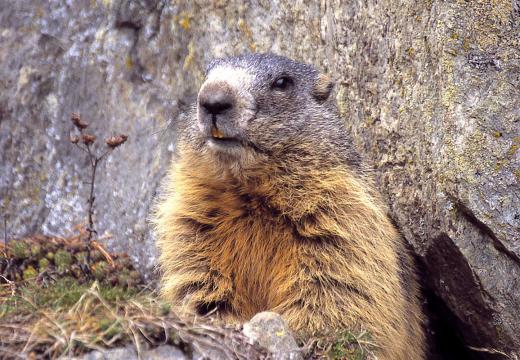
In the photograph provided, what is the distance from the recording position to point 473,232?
426 centimetres

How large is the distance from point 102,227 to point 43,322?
10.4 ft

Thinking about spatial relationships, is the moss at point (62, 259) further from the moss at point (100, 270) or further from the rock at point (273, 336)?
the rock at point (273, 336)

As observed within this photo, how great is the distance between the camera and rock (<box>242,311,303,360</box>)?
138 inches

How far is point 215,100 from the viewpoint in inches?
160

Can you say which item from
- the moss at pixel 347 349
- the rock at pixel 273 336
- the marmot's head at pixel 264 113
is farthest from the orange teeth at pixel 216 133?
the moss at pixel 347 349

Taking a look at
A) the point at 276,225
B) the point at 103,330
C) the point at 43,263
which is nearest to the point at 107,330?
the point at 103,330

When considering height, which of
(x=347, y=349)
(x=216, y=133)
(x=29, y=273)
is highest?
(x=216, y=133)

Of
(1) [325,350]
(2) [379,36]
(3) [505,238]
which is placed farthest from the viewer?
(2) [379,36]

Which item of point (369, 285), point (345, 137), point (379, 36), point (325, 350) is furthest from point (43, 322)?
point (379, 36)

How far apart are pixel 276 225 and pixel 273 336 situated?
36.5 inches

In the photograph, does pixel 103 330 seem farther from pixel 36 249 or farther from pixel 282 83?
pixel 36 249

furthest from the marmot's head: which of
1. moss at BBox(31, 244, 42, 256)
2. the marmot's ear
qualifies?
moss at BBox(31, 244, 42, 256)

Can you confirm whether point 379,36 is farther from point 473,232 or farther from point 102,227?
point 102,227

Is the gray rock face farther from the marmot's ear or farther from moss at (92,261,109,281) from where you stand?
moss at (92,261,109,281)
